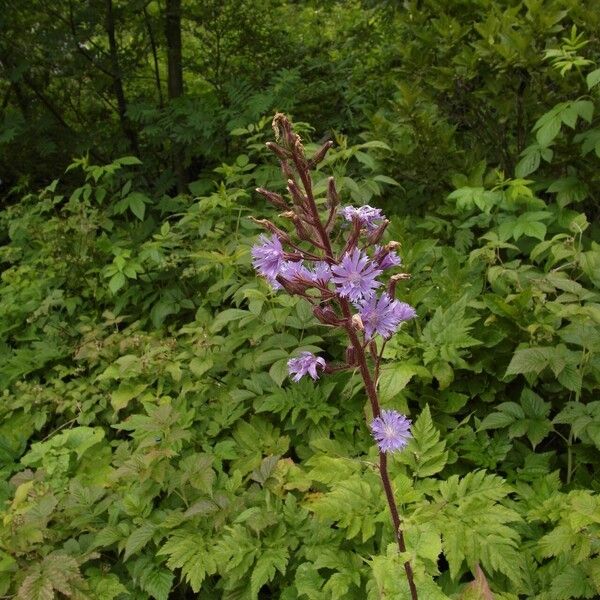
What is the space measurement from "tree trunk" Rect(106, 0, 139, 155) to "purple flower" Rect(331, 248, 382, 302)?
3594mm

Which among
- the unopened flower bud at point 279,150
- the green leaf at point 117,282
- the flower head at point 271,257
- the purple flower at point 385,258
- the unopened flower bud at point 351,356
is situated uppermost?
the unopened flower bud at point 279,150

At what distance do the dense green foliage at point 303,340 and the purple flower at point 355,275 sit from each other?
20.2 inches

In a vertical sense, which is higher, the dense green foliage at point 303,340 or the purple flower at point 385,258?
the purple flower at point 385,258

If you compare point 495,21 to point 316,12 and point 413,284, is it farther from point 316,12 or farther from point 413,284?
point 316,12

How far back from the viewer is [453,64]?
3.43 meters

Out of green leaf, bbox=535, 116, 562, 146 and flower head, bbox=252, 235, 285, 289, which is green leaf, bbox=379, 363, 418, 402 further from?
green leaf, bbox=535, 116, 562, 146

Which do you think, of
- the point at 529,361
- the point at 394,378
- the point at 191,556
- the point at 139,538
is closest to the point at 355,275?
the point at 394,378

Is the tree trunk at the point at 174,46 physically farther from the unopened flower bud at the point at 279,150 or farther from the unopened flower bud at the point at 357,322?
the unopened flower bud at the point at 357,322

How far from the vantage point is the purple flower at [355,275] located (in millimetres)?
1332

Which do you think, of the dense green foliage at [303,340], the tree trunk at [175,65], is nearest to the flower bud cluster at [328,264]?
the dense green foliage at [303,340]

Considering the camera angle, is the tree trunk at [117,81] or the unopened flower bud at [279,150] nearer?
the unopened flower bud at [279,150]

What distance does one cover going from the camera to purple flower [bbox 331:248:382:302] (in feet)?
4.37

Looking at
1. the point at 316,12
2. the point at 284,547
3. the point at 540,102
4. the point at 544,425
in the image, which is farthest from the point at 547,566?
the point at 316,12

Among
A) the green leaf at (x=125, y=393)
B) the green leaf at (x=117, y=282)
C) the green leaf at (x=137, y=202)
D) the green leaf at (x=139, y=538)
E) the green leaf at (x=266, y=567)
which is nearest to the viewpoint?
the green leaf at (x=266, y=567)
